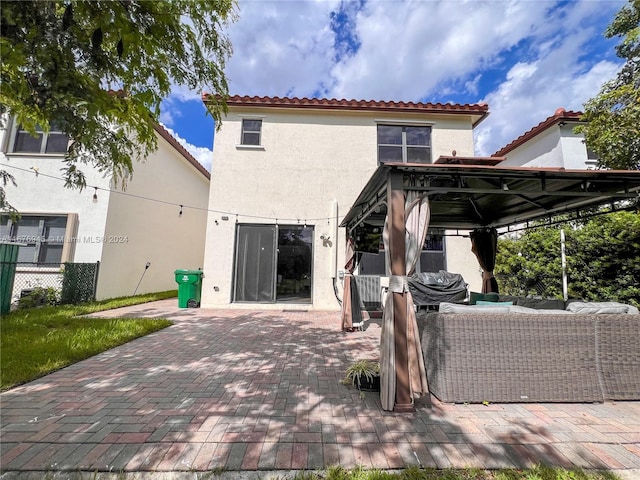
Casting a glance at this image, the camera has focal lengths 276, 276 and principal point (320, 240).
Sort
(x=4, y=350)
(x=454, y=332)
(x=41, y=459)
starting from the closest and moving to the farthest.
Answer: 1. (x=41, y=459)
2. (x=454, y=332)
3. (x=4, y=350)

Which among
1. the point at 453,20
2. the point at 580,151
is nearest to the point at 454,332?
the point at 453,20

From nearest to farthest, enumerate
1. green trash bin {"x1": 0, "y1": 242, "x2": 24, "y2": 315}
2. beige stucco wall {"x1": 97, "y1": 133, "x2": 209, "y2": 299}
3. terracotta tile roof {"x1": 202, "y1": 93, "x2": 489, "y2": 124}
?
green trash bin {"x1": 0, "y1": 242, "x2": 24, "y2": 315} → terracotta tile roof {"x1": 202, "y1": 93, "x2": 489, "y2": 124} → beige stucco wall {"x1": 97, "y1": 133, "x2": 209, "y2": 299}

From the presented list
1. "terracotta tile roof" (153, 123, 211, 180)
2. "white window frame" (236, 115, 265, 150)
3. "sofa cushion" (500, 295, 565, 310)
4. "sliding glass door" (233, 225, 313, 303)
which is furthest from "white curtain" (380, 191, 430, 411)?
"terracotta tile roof" (153, 123, 211, 180)

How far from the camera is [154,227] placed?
10.8 m

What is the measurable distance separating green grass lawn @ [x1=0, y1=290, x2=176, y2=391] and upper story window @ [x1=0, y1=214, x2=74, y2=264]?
1.88 meters

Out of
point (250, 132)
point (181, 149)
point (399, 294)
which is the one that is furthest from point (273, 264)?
point (181, 149)

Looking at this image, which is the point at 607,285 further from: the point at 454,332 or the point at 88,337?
the point at 88,337

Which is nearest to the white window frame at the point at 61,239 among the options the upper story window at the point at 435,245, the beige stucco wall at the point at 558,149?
the upper story window at the point at 435,245

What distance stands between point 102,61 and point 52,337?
4.79 metres

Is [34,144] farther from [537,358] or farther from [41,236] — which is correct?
[537,358]

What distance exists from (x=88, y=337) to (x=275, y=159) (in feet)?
20.9

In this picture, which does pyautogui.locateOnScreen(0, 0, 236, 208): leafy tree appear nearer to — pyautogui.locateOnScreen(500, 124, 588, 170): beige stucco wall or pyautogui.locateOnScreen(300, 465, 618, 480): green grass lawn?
pyautogui.locateOnScreen(300, 465, 618, 480): green grass lawn

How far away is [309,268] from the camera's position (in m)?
8.48

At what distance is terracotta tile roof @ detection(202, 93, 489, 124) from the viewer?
857 centimetres
